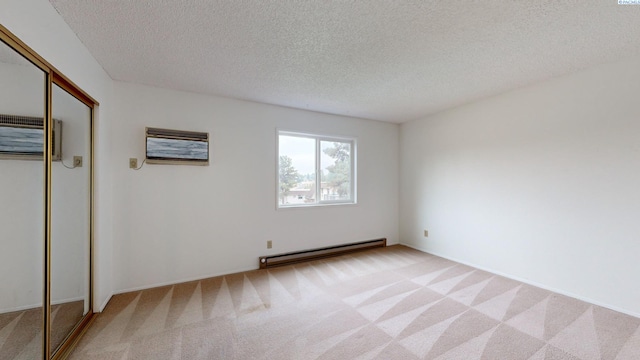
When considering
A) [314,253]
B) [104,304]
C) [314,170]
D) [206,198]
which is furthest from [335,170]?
[104,304]

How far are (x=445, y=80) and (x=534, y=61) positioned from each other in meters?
0.77

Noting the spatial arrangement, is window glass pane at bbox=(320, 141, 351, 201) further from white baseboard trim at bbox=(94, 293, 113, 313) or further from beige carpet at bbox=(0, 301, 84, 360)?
beige carpet at bbox=(0, 301, 84, 360)

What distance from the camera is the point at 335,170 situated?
4.29 meters

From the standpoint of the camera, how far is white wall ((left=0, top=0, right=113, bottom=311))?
1.34 meters

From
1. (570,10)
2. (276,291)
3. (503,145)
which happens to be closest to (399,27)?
(570,10)

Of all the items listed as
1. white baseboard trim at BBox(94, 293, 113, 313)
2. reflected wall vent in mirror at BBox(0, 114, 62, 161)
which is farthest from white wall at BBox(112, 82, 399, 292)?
reflected wall vent in mirror at BBox(0, 114, 62, 161)

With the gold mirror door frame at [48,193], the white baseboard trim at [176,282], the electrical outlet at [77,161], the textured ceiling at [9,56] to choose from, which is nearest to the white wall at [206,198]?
the white baseboard trim at [176,282]

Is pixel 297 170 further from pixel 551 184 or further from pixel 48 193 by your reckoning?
pixel 551 184

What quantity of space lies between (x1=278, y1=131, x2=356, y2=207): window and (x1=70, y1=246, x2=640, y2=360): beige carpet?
52.2 inches

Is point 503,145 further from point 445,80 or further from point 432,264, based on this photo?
point 432,264

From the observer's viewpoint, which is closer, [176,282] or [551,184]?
[551,184]

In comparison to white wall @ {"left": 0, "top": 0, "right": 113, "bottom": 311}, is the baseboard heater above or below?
below

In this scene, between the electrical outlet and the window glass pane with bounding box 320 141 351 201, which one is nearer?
the electrical outlet

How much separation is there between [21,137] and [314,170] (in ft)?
10.3
